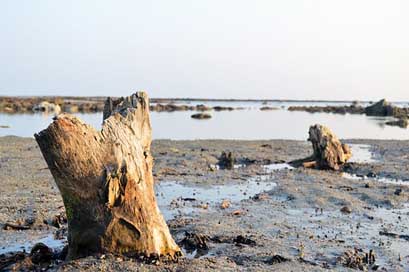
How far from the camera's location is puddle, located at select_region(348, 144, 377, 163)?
73.9 feet

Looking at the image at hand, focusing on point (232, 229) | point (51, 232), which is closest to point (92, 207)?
point (51, 232)

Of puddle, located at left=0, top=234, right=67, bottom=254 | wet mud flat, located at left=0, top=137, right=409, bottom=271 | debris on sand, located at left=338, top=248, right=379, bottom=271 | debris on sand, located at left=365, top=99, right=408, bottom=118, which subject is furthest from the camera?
debris on sand, located at left=365, top=99, right=408, bottom=118

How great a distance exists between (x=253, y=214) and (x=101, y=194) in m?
5.07

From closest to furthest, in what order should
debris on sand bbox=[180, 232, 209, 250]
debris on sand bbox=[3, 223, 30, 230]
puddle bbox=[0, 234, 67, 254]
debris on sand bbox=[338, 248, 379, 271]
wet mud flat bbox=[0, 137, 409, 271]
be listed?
1. debris on sand bbox=[338, 248, 379, 271]
2. wet mud flat bbox=[0, 137, 409, 271]
3. puddle bbox=[0, 234, 67, 254]
4. debris on sand bbox=[180, 232, 209, 250]
5. debris on sand bbox=[3, 223, 30, 230]

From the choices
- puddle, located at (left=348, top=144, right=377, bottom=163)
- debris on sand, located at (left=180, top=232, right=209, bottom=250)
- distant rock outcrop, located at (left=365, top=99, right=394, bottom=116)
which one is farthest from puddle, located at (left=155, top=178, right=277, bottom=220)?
distant rock outcrop, located at (left=365, top=99, right=394, bottom=116)

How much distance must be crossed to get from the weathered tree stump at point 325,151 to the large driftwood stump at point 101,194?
12628 mm

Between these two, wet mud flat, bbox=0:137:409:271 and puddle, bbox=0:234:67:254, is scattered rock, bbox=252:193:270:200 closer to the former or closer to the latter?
wet mud flat, bbox=0:137:409:271

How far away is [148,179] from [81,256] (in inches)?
61.2

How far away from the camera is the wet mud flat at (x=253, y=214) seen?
7973mm

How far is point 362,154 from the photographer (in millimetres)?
25109

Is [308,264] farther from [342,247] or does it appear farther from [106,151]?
[106,151]

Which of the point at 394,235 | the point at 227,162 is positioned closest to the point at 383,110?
the point at 227,162

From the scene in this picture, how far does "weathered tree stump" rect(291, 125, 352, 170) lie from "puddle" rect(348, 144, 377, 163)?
280 cm

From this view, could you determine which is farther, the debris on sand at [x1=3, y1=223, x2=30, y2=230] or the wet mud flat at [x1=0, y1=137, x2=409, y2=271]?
the debris on sand at [x1=3, y1=223, x2=30, y2=230]
